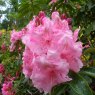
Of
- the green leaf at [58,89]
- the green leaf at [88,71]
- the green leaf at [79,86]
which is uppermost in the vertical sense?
the green leaf at [88,71]

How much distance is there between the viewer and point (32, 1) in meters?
2.40

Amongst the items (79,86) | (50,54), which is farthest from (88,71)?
(50,54)

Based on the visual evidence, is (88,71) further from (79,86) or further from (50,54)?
(50,54)

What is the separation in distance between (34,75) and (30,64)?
59 mm

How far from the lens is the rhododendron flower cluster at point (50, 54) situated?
123cm

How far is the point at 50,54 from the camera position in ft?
3.94

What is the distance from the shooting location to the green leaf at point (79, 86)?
1232mm

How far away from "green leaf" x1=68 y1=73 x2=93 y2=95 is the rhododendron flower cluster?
0.11 feet

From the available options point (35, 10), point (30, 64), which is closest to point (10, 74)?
point (35, 10)

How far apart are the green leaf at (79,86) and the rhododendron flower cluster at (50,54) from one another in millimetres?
33

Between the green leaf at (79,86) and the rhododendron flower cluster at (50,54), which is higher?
the rhododendron flower cluster at (50,54)

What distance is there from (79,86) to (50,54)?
18 centimetres

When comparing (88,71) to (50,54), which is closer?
(50,54)

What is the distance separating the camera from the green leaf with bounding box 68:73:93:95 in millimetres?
1232
